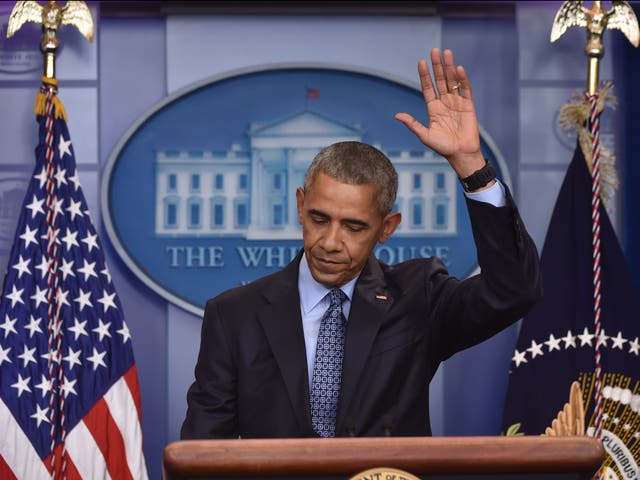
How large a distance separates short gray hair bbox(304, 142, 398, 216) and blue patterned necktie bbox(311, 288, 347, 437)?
8.4 inches

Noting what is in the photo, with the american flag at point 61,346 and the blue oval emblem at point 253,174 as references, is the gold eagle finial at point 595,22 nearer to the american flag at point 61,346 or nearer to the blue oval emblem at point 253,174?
the blue oval emblem at point 253,174

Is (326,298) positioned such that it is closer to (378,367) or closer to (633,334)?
(378,367)

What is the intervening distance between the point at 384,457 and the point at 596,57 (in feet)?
8.13

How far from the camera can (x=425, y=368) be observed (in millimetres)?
1884

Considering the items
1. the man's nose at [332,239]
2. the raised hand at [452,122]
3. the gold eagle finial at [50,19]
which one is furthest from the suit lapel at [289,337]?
the gold eagle finial at [50,19]

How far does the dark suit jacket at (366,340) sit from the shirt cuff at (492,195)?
31 millimetres

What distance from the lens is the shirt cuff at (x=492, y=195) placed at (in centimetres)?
166

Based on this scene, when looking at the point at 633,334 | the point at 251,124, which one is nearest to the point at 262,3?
the point at 251,124

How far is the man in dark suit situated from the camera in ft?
5.68

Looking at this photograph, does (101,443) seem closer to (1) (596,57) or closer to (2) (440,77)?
(2) (440,77)

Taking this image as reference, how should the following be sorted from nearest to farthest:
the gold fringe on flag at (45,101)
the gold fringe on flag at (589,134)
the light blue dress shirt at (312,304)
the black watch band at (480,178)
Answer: the black watch band at (480,178) → the light blue dress shirt at (312,304) → the gold fringe on flag at (45,101) → the gold fringe on flag at (589,134)

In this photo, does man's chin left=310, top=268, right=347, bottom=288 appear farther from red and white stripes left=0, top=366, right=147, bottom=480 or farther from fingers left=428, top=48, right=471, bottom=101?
red and white stripes left=0, top=366, right=147, bottom=480

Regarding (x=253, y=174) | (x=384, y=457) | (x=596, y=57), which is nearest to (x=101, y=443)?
(x=253, y=174)

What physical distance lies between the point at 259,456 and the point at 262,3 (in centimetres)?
270
